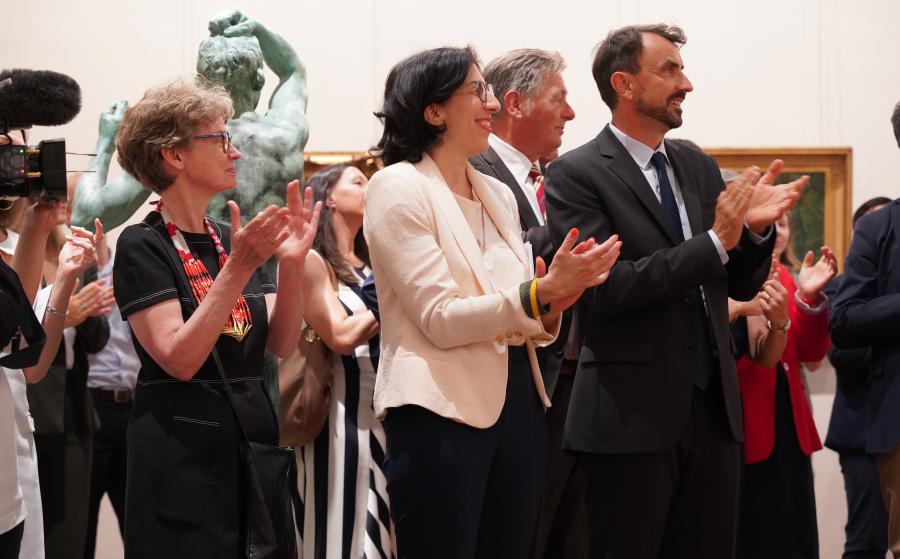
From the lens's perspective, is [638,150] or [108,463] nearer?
[638,150]

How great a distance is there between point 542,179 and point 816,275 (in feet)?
4.38

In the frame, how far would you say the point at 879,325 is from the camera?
4.01 metres

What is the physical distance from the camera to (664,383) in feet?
9.68

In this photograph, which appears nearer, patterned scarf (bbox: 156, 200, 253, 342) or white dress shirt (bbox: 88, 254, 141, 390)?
patterned scarf (bbox: 156, 200, 253, 342)

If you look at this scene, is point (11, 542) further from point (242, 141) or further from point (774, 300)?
point (774, 300)

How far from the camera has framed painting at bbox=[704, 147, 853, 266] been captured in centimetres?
646

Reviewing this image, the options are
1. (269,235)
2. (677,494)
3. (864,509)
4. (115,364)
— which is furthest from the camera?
(115,364)

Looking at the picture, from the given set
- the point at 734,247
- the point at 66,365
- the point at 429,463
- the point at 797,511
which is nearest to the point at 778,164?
the point at 734,247

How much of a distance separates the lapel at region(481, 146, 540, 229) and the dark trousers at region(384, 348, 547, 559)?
3.62ft

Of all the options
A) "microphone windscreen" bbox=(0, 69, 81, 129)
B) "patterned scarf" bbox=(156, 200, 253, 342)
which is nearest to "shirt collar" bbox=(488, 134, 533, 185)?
"patterned scarf" bbox=(156, 200, 253, 342)

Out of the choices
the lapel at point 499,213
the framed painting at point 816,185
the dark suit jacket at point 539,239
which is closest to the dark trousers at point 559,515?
the dark suit jacket at point 539,239

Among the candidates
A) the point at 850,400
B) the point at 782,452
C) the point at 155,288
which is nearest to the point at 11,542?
the point at 155,288

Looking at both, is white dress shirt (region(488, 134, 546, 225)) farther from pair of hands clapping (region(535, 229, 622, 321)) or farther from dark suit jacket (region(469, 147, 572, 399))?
pair of hands clapping (region(535, 229, 622, 321))

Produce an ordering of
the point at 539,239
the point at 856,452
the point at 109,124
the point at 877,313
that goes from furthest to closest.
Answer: the point at 856,452
the point at 109,124
the point at 877,313
the point at 539,239
